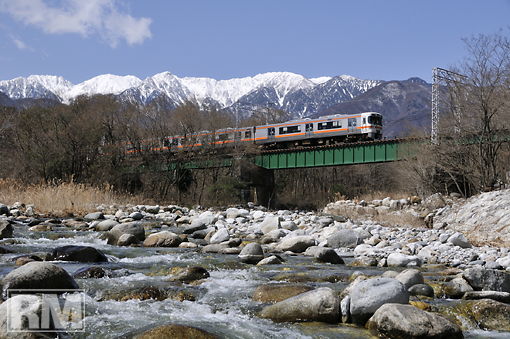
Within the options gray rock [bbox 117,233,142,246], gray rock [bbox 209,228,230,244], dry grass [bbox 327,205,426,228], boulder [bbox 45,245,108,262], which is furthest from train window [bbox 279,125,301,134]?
boulder [bbox 45,245,108,262]

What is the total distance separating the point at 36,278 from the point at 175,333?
2.28 m

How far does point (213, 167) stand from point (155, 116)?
22.1 feet

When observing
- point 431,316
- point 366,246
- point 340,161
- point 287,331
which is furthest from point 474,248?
point 340,161

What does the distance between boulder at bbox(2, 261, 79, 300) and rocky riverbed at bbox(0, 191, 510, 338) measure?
0.01m

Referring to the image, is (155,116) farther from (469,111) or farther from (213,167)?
(469,111)

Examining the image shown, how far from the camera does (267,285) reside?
582 centimetres

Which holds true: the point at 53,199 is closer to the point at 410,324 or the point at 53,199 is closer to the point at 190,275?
the point at 190,275

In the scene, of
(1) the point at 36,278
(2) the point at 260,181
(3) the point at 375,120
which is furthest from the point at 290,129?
(1) the point at 36,278

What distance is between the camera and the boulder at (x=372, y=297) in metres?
4.72

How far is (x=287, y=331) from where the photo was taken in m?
4.44

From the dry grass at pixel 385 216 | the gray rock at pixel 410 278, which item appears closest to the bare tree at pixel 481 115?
the dry grass at pixel 385 216

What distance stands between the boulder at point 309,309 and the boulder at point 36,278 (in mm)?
2620

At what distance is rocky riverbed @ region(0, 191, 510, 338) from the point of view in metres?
4.37

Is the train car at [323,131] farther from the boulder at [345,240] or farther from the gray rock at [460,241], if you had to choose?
the gray rock at [460,241]
